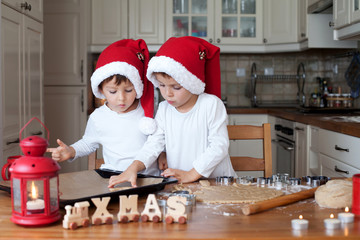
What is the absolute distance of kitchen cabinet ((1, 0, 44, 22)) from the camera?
2508 millimetres

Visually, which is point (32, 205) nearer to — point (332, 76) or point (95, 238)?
point (95, 238)

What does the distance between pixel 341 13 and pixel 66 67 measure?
97.2 inches

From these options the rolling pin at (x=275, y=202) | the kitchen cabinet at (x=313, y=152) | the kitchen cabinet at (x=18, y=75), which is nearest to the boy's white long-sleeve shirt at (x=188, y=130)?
the rolling pin at (x=275, y=202)

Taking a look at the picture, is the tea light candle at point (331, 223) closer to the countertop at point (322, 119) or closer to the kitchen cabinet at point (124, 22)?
the countertop at point (322, 119)

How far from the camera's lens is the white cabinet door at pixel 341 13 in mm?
2829

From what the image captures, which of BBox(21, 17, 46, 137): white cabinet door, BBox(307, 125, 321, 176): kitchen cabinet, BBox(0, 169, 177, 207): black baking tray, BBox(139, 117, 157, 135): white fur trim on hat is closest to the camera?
BBox(0, 169, 177, 207): black baking tray

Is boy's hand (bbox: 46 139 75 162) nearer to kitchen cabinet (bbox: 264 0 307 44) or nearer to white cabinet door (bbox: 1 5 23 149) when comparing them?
white cabinet door (bbox: 1 5 23 149)

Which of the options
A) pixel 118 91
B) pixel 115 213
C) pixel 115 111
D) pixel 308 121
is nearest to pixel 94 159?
pixel 115 111

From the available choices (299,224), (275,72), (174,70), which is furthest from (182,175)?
(275,72)

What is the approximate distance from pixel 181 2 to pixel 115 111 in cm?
283

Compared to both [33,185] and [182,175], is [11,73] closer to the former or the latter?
[182,175]

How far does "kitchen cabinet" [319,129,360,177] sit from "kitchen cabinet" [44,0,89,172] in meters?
2.27

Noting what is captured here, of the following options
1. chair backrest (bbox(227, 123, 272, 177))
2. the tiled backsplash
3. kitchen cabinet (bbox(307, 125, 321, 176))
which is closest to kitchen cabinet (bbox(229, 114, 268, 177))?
the tiled backsplash

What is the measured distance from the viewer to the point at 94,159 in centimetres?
173
